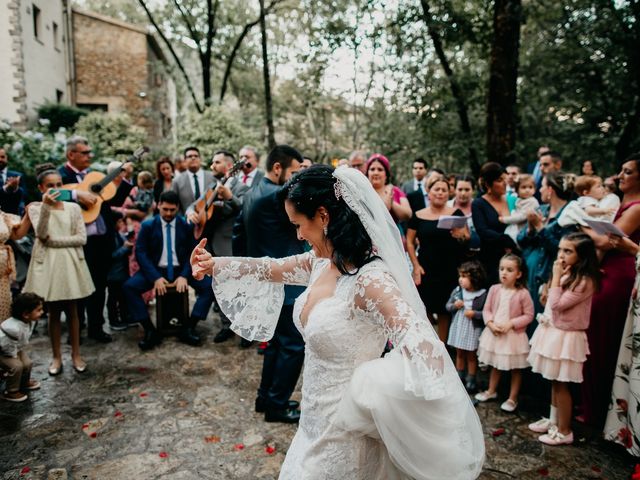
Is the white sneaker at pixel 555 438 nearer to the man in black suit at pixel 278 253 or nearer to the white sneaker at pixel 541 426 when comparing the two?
the white sneaker at pixel 541 426

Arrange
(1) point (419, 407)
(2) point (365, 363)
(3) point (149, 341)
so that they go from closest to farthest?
1. (1) point (419, 407)
2. (2) point (365, 363)
3. (3) point (149, 341)

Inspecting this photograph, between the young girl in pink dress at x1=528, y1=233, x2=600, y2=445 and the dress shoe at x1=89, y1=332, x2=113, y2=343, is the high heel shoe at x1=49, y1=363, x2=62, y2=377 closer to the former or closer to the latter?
the dress shoe at x1=89, y1=332, x2=113, y2=343

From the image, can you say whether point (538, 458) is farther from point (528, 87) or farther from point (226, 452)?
point (528, 87)

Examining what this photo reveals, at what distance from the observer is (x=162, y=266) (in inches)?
243

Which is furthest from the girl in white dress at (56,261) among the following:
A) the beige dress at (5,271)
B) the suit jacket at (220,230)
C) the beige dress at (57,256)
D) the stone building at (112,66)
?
the stone building at (112,66)

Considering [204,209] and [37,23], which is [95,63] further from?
[204,209]

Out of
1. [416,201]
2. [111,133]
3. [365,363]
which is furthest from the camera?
[111,133]

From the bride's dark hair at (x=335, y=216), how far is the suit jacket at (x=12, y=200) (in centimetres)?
563

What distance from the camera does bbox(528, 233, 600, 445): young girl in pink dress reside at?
12.3 ft

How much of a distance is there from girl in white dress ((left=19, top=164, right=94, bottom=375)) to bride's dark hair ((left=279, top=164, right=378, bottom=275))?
3.68 meters

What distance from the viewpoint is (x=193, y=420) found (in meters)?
4.19

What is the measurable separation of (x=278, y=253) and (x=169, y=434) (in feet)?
5.68

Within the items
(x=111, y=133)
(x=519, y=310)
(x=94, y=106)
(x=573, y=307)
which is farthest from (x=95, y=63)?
Result: (x=573, y=307)

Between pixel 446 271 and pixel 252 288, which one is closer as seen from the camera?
pixel 252 288
